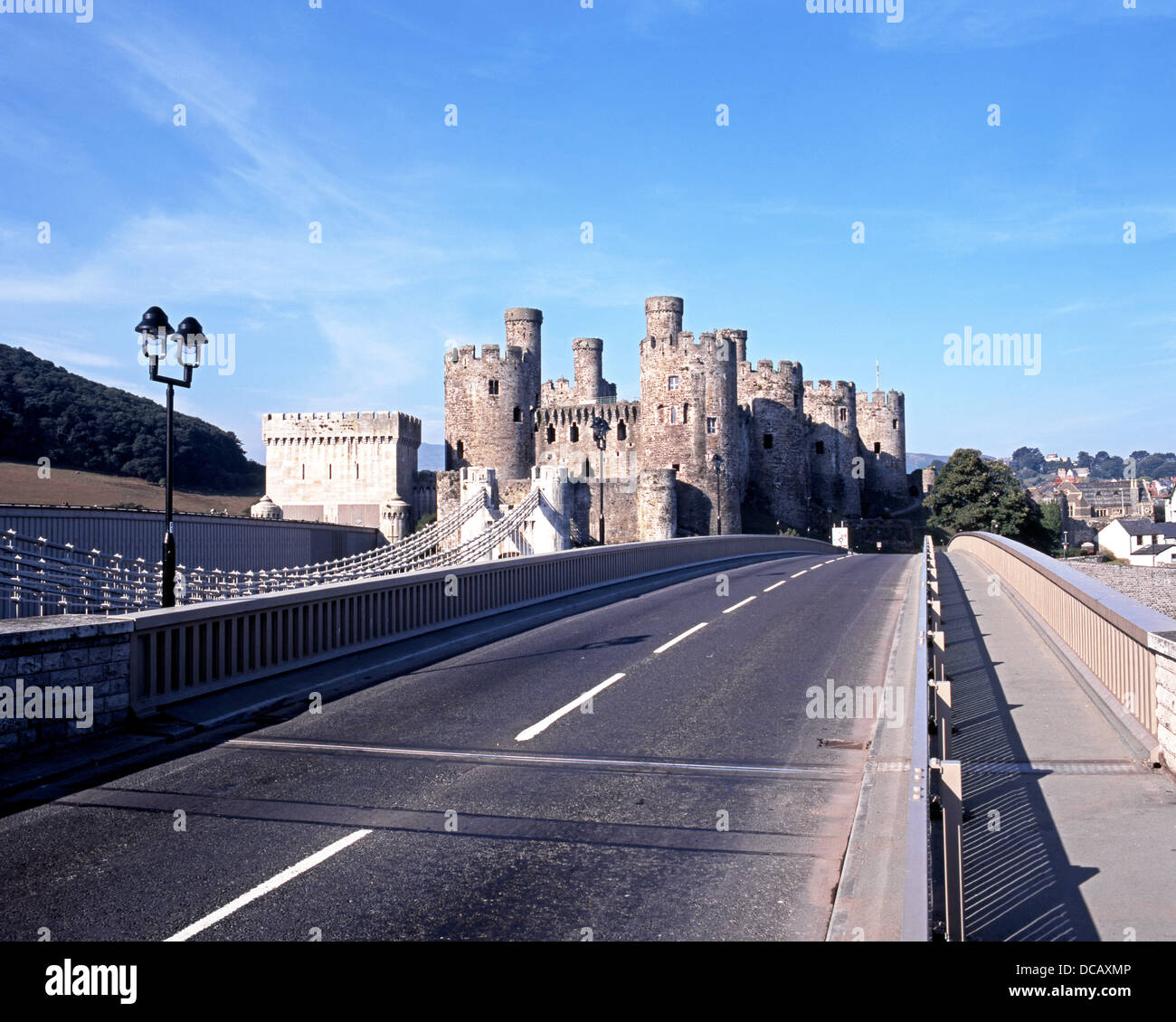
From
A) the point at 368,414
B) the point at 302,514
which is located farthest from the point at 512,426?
the point at 302,514

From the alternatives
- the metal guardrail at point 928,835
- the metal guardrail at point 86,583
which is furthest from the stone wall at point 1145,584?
the metal guardrail at point 86,583

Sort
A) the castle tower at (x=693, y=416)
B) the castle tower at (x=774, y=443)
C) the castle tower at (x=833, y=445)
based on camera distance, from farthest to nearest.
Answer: the castle tower at (x=833, y=445) → the castle tower at (x=774, y=443) → the castle tower at (x=693, y=416)

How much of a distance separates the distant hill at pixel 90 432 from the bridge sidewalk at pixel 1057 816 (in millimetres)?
90713

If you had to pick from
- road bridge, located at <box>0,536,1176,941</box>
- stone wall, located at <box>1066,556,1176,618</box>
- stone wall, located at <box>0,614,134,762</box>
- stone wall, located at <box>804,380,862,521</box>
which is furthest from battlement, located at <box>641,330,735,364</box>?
stone wall, located at <box>0,614,134,762</box>

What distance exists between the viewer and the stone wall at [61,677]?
25.4 ft

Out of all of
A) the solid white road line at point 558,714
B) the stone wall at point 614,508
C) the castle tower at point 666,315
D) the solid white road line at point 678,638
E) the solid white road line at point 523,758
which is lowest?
the solid white road line at point 523,758

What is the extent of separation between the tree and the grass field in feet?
174

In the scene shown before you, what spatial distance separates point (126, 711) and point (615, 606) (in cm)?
1055

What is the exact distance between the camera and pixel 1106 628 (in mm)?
9453

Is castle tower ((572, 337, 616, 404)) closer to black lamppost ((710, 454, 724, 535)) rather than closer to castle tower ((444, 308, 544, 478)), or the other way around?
castle tower ((444, 308, 544, 478))

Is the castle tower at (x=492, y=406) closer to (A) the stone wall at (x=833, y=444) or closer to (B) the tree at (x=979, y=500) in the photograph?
(A) the stone wall at (x=833, y=444)

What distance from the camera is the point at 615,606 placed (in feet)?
60.8

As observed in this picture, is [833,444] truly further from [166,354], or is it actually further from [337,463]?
[166,354]
